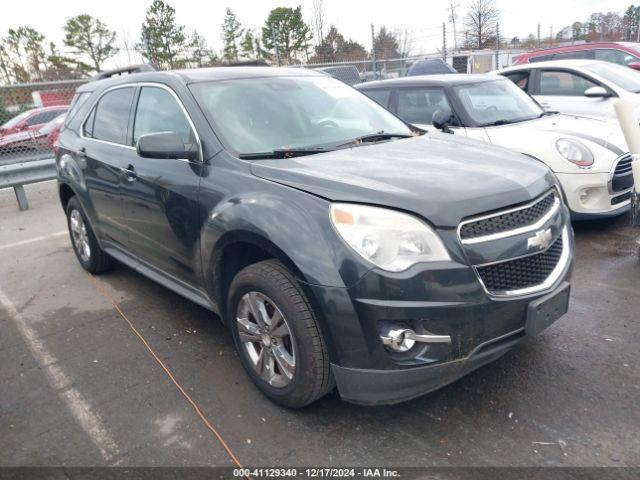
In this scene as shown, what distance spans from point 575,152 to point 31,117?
1285 centimetres

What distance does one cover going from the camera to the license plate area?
8.05 ft

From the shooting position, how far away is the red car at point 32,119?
13.1 metres

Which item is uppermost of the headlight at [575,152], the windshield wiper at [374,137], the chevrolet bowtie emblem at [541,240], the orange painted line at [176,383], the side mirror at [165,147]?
the side mirror at [165,147]

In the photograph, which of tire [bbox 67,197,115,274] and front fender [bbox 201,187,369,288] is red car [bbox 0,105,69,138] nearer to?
tire [bbox 67,197,115,274]

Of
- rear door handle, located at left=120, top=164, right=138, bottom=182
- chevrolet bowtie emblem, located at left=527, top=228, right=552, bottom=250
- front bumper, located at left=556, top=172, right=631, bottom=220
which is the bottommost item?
front bumper, located at left=556, top=172, right=631, bottom=220

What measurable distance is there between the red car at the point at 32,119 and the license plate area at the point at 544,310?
43.7 ft

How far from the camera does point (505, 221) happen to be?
2484mm

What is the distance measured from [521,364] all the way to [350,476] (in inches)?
50.9

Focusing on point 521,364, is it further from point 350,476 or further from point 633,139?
point 633,139

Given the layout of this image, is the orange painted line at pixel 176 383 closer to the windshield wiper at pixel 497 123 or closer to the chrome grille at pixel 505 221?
the chrome grille at pixel 505 221

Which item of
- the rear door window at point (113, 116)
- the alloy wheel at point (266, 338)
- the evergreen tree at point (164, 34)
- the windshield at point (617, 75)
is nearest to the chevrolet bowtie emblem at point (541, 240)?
the alloy wheel at point (266, 338)

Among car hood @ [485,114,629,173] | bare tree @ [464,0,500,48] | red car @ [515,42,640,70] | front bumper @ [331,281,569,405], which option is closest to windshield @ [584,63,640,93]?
car hood @ [485,114,629,173]

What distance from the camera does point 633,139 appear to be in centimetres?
399

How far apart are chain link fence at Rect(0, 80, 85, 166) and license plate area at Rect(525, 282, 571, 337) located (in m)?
9.47
